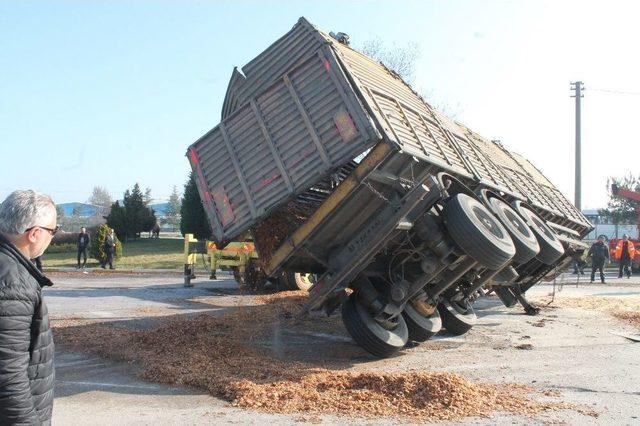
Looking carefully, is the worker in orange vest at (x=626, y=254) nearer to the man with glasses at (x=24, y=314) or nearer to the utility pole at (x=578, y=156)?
the utility pole at (x=578, y=156)

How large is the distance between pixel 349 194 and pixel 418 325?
230 cm

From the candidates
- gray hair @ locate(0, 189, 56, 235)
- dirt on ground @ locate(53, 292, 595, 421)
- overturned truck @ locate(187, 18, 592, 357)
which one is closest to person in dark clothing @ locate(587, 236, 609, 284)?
overturned truck @ locate(187, 18, 592, 357)

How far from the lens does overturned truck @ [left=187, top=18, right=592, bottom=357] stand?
638cm

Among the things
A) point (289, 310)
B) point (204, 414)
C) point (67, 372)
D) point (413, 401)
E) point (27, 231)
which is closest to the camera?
point (27, 231)

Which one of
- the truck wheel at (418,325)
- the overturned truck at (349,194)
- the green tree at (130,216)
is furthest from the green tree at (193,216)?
the truck wheel at (418,325)

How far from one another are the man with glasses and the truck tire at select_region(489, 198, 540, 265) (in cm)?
607

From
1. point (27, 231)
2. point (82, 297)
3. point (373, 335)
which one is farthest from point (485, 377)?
point (82, 297)

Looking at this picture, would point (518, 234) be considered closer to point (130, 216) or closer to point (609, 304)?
point (609, 304)

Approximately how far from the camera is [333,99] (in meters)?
6.47

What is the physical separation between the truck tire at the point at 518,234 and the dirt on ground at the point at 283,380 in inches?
81.9

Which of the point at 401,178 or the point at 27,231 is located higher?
the point at 401,178

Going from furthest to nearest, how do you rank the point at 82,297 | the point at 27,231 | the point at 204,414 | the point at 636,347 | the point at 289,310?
the point at 82,297 → the point at 289,310 → the point at 636,347 → the point at 204,414 → the point at 27,231

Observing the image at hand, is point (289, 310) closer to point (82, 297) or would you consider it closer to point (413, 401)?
point (82, 297)

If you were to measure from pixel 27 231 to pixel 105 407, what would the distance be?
3.01 metres
